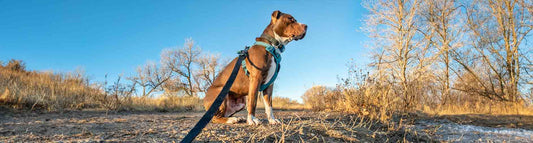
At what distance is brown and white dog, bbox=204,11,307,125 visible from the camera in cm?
320

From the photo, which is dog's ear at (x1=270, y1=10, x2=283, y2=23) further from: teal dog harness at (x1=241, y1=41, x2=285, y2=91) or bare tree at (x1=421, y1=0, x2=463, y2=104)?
bare tree at (x1=421, y1=0, x2=463, y2=104)

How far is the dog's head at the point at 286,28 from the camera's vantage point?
3281 millimetres

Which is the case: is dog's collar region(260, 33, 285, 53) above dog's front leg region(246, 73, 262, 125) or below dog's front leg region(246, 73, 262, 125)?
above

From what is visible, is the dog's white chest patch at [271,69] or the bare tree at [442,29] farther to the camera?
the bare tree at [442,29]

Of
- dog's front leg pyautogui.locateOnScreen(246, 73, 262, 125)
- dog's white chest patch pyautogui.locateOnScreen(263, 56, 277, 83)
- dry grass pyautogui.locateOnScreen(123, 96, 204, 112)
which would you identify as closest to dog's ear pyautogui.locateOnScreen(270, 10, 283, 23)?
dog's white chest patch pyautogui.locateOnScreen(263, 56, 277, 83)

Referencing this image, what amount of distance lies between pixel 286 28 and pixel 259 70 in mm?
553

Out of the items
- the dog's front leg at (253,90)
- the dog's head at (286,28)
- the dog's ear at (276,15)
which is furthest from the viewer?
the dog's ear at (276,15)

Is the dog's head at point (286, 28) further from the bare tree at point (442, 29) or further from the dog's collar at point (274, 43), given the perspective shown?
the bare tree at point (442, 29)

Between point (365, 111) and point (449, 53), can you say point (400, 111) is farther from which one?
point (449, 53)

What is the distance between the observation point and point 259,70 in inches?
125

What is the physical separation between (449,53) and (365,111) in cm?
1363

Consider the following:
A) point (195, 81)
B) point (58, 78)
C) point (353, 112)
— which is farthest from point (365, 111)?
point (195, 81)

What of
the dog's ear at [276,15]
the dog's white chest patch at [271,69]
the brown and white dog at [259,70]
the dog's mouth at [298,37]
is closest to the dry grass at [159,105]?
the brown and white dog at [259,70]

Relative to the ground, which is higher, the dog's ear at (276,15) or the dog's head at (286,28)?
the dog's ear at (276,15)
